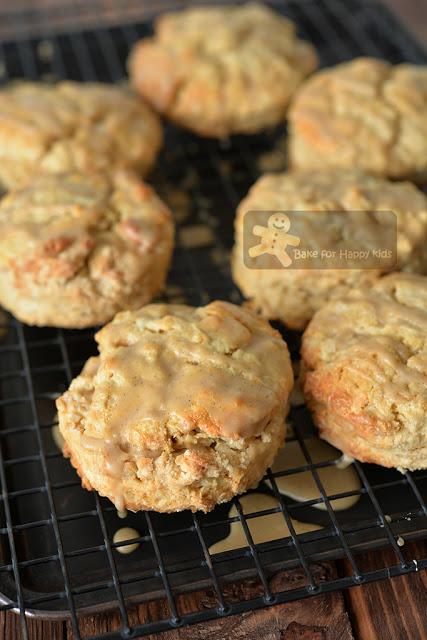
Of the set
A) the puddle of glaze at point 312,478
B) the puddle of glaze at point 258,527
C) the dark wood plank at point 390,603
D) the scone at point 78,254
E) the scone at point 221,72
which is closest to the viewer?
the dark wood plank at point 390,603

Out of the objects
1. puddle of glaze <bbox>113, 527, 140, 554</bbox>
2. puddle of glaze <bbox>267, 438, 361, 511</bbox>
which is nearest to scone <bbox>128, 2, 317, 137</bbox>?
puddle of glaze <bbox>267, 438, 361, 511</bbox>

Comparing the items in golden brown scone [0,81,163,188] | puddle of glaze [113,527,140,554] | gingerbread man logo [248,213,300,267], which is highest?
gingerbread man logo [248,213,300,267]

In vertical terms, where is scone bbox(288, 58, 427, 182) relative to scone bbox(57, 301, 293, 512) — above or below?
Result: above

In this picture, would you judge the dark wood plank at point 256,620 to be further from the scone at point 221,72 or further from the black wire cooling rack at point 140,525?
the scone at point 221,72

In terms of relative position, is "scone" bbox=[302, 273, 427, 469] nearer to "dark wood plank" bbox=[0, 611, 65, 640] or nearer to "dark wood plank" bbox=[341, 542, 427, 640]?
"dark wood plank" bbox=[341, 542, 427, 640]

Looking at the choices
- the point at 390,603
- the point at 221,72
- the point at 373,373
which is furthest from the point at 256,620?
the point at 221,72

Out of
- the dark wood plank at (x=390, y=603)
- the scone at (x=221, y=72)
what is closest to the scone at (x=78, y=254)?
the scone at (x=221, y=72)
